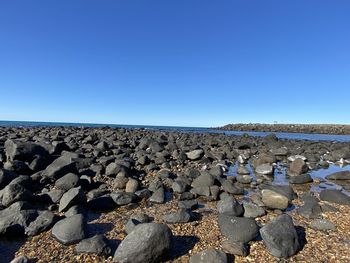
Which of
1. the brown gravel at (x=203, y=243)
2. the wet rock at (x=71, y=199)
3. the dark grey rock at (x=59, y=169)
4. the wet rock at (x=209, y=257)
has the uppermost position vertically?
the dark grey rock at (x=59, y=169)

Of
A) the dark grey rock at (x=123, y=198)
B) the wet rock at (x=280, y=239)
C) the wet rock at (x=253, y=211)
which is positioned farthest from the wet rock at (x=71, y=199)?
the wet rock at (x=280, y=239)

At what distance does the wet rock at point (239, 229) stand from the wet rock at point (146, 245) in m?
1.16

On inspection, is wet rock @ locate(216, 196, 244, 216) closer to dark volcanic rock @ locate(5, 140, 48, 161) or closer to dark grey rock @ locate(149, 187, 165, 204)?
dark grey rock @ locate(149, 187, 165, 204)

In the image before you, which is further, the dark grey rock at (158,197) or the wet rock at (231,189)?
the wet rock at (231,189)

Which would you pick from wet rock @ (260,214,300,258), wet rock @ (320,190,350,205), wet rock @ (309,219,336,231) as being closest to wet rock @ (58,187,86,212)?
wet rock @ (260,214,300,258)

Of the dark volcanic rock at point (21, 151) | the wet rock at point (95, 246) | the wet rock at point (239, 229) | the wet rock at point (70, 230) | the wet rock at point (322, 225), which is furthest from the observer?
the dark volcanic rock at point (21, 151)

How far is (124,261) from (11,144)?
7981 mm

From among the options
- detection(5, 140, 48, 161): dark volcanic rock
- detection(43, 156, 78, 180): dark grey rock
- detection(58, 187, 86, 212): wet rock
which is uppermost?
detection(5, 140, 48, 161): dark volcanic rock

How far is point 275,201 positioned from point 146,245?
11.8ft

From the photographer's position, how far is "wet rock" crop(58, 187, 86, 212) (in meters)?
5.57

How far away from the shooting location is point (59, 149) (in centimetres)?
1211

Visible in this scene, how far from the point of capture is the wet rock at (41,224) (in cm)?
461

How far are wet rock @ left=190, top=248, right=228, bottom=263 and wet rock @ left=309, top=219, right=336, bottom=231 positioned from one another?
2.21 metres

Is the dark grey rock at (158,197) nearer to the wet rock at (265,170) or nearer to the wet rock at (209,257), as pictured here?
the wet rock at (209,257)
